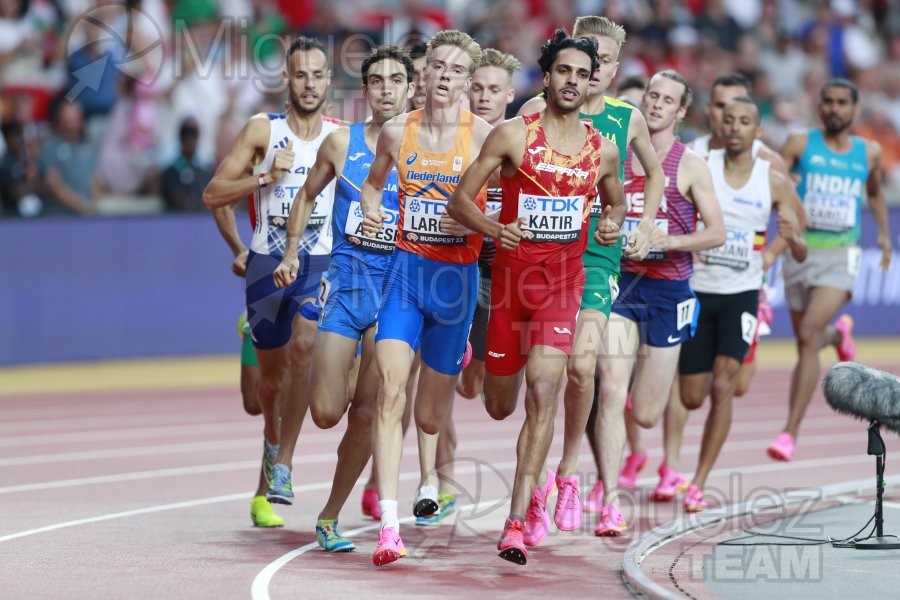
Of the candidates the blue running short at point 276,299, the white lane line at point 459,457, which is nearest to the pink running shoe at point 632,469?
the white lane line at point 459,457

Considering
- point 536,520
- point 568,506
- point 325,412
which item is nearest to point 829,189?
point 568,506

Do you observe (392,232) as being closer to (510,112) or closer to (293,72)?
(293,72)

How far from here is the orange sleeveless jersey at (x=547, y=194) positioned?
788 cm

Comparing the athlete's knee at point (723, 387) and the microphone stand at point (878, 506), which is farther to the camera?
the athlete's knee at point (723, 387)

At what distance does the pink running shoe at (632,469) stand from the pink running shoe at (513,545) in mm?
3234

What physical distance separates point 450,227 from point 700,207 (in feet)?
7.28

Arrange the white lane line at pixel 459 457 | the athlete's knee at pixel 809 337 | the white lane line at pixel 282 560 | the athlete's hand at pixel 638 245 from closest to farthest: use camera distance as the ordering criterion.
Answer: the white lane line at pixel 282 560 < the athlete's hand at pixel 638 245 < the white lane line at pixel 459 457 < the athlete's knee at pixel 809 337

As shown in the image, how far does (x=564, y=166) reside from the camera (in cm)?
789

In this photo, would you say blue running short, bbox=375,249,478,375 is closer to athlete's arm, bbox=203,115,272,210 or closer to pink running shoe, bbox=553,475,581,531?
pink running shoe, bbox=553,475,581,531

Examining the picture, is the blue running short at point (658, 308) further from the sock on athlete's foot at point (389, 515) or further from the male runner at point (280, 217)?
the sock on athlete's foot at point (389, 515)

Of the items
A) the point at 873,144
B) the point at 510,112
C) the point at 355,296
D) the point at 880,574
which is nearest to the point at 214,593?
the point at 355,296

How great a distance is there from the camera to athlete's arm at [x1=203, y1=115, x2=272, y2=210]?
9219mm

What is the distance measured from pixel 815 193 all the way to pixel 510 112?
2522mm

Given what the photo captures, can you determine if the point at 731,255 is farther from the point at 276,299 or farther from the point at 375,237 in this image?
the point at 276,299
